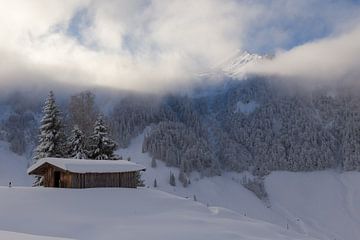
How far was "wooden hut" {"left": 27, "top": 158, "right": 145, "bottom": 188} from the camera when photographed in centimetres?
3478

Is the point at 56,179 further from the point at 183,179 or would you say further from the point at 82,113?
the point at 183,179

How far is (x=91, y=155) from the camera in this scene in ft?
157

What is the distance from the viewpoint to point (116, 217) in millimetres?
27562

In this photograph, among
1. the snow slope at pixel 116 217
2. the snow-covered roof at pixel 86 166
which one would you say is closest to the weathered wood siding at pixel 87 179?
the snow-covered roof at pixel 86 166

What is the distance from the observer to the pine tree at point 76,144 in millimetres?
46312

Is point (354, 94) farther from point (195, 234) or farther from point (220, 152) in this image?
point (195, 234)

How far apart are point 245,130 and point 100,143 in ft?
446

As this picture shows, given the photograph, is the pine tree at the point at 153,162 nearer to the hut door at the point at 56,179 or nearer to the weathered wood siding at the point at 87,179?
the weathered wood siding at the point at 87,179

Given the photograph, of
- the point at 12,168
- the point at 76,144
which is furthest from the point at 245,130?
the point at 76,144

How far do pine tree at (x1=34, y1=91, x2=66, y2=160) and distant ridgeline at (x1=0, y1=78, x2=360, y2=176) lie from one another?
9169cm

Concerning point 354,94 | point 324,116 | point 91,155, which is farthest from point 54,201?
point 354,94

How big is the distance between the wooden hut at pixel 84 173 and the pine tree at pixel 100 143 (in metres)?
9.23

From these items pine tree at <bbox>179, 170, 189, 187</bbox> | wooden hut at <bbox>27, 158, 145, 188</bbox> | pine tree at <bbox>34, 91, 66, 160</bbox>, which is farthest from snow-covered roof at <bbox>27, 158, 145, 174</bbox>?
pine tree at <bbox>179, 170, 189, 187</bbox>

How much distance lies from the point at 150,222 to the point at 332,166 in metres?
138
